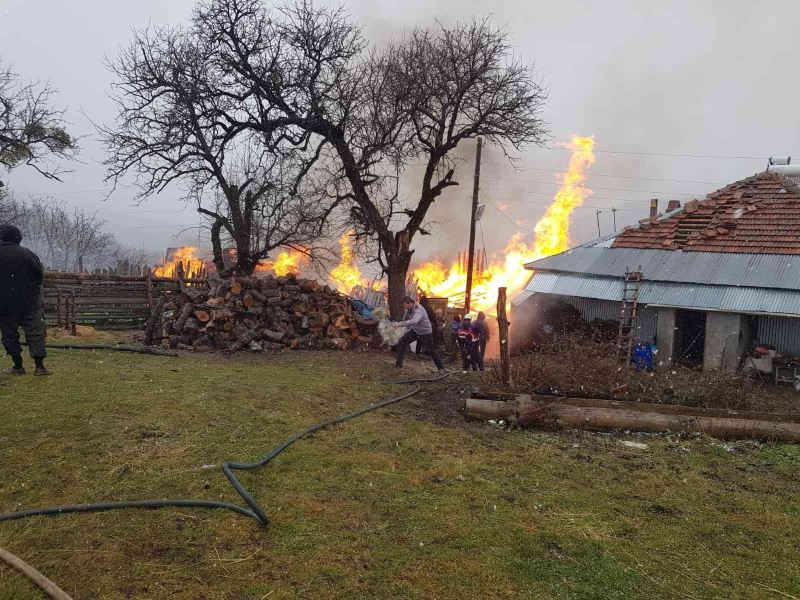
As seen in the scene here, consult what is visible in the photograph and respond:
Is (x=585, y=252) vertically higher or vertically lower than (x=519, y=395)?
higher

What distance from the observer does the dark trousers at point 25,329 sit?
711 centimetres

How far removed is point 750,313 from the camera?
43.7ft

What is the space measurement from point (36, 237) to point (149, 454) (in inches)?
2850

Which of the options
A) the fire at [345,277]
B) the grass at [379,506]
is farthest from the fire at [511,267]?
the grass at [379,506]

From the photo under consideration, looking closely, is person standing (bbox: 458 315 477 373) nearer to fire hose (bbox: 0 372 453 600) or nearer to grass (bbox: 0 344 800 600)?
grass (bbox: 0 344 800 600)

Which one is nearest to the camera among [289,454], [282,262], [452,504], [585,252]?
[452,504]

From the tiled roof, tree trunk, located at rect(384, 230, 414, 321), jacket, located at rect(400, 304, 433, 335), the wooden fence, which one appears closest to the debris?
jacket, located at rect(400, 304, 433, 335)

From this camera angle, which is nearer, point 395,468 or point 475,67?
point 395,468

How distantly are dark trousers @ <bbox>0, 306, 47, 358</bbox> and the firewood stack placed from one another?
6.00m

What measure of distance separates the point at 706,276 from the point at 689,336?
2.07 metres

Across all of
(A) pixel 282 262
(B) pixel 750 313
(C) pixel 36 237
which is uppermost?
(C) pixel 36 237

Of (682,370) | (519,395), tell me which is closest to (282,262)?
(682,370)

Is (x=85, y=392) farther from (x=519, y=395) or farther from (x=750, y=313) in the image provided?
(x=750, y=313)

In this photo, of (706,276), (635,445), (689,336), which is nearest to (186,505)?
(635,445)
